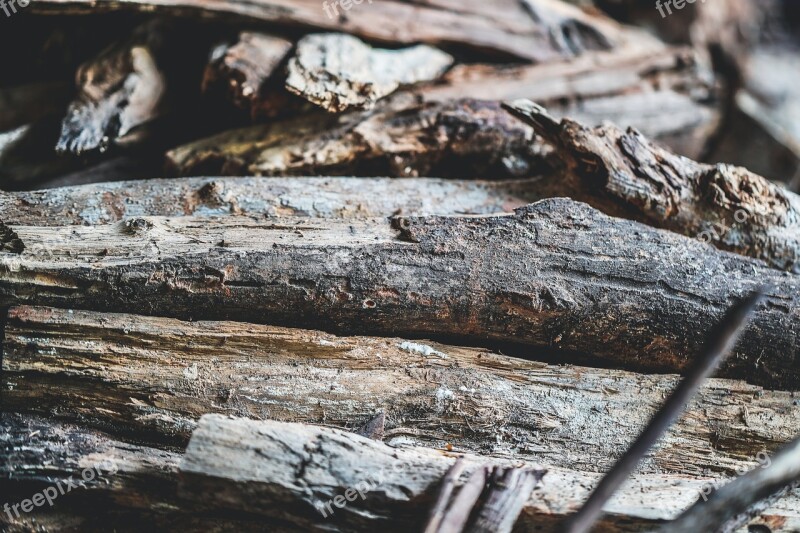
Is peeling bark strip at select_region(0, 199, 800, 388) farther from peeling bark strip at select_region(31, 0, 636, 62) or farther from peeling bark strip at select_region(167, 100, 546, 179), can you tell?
peeling bark strip at select_region(31, 0, 636, 62)

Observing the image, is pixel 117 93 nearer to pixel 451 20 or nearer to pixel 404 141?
pixel 404 141

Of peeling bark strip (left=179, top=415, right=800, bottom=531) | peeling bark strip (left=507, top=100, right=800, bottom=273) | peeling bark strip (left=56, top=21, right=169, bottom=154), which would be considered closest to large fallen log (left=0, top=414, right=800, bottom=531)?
peeling bark strip (left=179, top=415, right=800, bottom=531)

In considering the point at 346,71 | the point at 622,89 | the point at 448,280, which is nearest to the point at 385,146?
the point at 346,71

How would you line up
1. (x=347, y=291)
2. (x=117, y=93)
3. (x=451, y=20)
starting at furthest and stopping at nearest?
1. (x=451, y=20)
2. (x=117, y=93)
3. (x=347, y=291)

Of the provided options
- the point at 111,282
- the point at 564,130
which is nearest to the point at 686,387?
the point at 564,130

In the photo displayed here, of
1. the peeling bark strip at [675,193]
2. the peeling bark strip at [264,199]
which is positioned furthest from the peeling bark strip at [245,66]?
the peeling bark strip at [675,193]

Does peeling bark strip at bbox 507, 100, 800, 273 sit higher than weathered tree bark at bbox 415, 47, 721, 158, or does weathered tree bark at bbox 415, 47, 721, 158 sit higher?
weathered tree bark at bbox 415, 47, 721, 158

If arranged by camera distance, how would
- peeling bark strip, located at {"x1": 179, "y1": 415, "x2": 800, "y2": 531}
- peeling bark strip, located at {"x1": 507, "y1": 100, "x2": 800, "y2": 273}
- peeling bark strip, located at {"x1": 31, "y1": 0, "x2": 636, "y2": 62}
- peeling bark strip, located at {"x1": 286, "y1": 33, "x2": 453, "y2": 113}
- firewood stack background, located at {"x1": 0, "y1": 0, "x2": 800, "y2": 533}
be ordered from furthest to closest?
peeling bark strip, located at {"x1": 31, "y1": 0, "x2": 636, "y2": 62}, peeling bark strip, located at {"x1": 286, "y1": 33, "x2": 453, "y2": 113}, peeling bark strip, located at {"x1": 507, "y1": 100, "x2": 800, "y2": 273}, firewood stack background, located at {"x1": 0, "y1": 0, "x2": 800, "y2": 533}, peeling bark strip, located at {"x1": 179, "y1": 415, "x2": 800, "y2": 531}

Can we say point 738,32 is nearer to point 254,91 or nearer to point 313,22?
point 313,22
